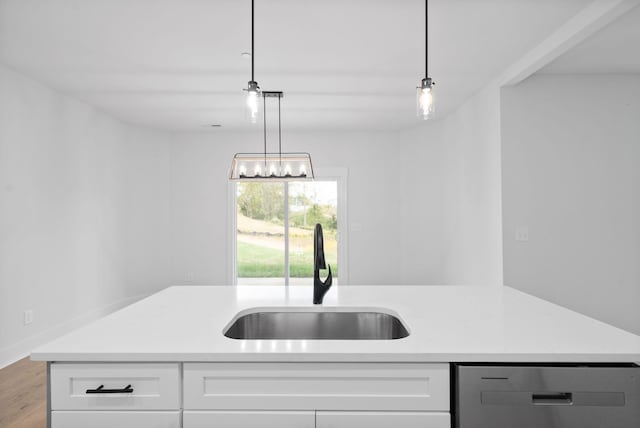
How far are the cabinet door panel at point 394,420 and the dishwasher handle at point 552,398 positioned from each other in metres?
0.24

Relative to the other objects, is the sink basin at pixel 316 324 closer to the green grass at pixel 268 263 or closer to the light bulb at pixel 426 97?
the light bulb at pixel 426 97

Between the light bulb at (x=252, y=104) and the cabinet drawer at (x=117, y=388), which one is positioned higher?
the light bulb at (x=252, y=104)

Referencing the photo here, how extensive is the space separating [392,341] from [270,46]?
7.67 ft

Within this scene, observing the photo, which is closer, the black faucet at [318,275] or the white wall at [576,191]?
the black faucet at [318,275]

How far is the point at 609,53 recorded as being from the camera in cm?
294

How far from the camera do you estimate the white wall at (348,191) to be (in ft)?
18.4

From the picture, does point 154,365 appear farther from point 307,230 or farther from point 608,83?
point 307,230

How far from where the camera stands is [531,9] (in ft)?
7.43

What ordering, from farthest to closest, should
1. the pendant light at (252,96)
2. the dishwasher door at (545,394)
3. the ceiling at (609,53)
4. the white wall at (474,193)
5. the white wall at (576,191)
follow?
the white wall at (474,193) < the white wall at (576,191) < the ceiling at (609,53) < the pendant light at (252,96) < the dishwasher door at (545,394)

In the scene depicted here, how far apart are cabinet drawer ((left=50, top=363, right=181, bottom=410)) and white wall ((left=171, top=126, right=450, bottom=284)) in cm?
457

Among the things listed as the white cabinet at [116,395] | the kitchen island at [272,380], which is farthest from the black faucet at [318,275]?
the white cabinet at [116,395]

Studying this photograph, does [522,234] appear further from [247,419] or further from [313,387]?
[247,419]

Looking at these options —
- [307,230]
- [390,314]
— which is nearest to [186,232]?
[307,230]

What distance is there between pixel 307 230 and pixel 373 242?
991 mm
